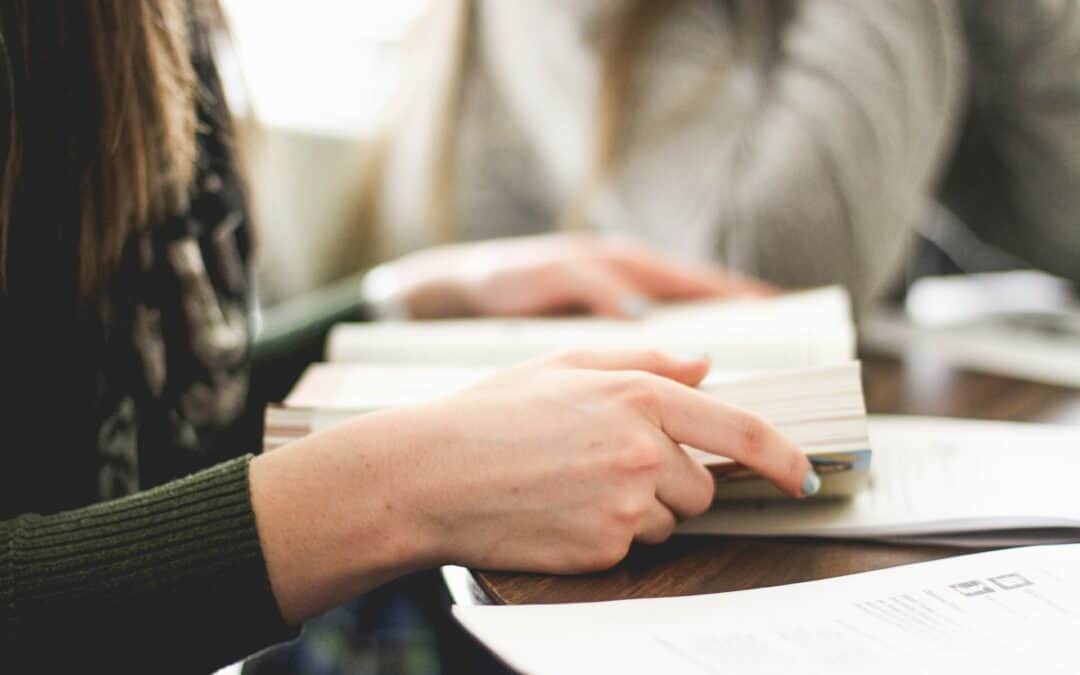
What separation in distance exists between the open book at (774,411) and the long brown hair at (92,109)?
160mm

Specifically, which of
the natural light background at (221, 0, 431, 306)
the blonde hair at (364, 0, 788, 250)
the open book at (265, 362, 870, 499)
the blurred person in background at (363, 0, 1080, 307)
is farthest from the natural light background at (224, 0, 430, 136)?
the open book at (265, 362, 870, 499)

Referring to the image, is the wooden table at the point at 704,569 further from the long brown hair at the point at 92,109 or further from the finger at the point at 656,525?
the long brown hair at the point at 92,109

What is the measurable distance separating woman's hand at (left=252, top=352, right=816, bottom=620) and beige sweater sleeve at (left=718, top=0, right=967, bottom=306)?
2.47ft

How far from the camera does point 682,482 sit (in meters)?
0.43

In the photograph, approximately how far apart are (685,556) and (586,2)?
0.95m

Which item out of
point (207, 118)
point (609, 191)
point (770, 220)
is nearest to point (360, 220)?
point (609, 191)

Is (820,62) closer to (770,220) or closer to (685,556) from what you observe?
(770,220)

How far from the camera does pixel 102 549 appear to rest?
17.0 inches

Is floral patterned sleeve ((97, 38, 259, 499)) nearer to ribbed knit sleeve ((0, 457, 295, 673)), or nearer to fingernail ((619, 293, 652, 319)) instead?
ribbed knit sleeve ((0, 457, 295, 673))

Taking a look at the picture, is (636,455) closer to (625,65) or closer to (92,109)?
(92,109)

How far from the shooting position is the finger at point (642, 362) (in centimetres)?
48

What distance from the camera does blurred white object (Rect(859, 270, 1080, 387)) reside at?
0.90 meters

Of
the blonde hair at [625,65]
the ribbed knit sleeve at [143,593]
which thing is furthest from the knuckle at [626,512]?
the blonde hair at [625,65]

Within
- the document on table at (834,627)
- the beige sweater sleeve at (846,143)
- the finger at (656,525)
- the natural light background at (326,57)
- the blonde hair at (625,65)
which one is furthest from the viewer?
the natural light background at (326,57)
